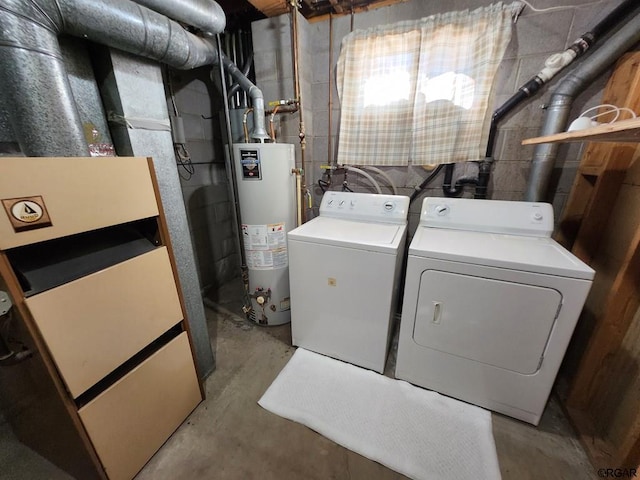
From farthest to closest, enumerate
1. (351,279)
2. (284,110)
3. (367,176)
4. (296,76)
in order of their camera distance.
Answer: (367,176), (284,110), (296,76), (351,279)

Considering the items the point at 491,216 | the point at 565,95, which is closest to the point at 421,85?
the point at 565,95

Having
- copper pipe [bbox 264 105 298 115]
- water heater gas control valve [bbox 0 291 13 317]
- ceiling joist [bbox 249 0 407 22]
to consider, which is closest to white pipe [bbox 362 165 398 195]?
copper pipe [bbox 264 105 298 115]

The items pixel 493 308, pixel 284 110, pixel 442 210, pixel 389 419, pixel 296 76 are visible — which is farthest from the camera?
pixel 284 110

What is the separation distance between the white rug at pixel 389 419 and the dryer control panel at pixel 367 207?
106 cm

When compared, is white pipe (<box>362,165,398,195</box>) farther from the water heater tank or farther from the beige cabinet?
the beige cabinet

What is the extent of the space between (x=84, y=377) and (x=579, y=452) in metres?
2.19

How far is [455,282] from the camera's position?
4.19 feet

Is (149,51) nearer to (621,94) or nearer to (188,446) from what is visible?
(188,446)

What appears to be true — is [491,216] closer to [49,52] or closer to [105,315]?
[105,315]

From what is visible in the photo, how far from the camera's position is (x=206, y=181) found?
2455 millimetres

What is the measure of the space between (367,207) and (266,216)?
0.75 m

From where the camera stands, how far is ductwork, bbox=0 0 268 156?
836mm

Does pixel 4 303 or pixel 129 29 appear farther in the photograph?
pixel 129 29

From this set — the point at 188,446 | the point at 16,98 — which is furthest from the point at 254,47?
the point at 188,446
